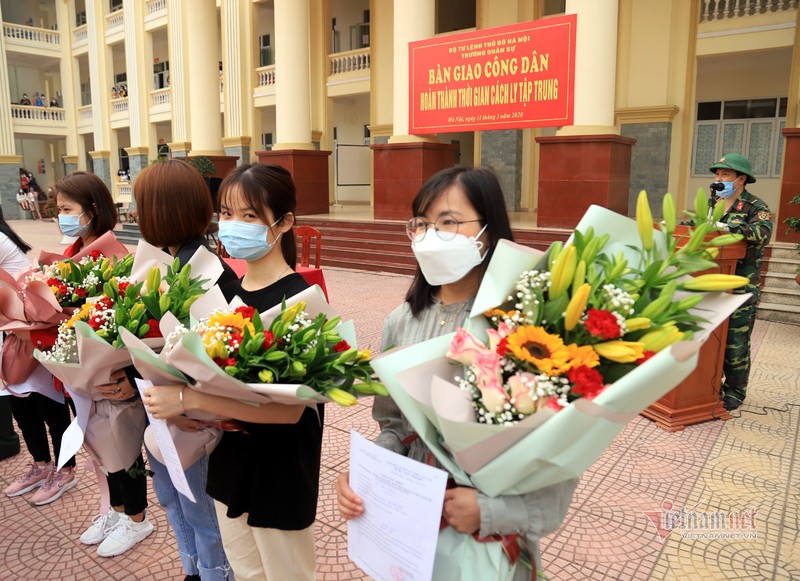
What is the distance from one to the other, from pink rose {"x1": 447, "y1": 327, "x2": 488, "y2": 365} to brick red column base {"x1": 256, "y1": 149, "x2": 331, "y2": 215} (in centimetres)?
1083

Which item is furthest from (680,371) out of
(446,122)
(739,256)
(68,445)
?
(446,122)

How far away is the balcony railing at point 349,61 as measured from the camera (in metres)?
15.1

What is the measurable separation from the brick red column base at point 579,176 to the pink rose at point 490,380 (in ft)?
23.7

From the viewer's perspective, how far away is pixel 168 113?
18.7 meters

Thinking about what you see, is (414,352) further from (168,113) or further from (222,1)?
(168,113)

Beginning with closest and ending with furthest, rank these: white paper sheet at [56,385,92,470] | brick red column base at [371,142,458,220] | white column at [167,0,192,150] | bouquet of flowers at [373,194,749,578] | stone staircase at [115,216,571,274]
→ 1. bouquet of flowers at [373,194,749,578]
2. white paper sheet at [56,385,92,470]
3. stone staircase at [115,216,571,274]
4. brick red column base at [371,142,458,220]
5. white column at [167,0,192,150]

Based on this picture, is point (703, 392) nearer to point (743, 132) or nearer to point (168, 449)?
point (168, 449)

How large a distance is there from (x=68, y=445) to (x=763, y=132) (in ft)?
43.4

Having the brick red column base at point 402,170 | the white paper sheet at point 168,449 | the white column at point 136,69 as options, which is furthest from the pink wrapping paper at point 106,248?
the white column at point 136,69

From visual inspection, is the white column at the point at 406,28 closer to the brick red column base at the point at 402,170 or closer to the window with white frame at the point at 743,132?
the brick red column base at the point at 402,170

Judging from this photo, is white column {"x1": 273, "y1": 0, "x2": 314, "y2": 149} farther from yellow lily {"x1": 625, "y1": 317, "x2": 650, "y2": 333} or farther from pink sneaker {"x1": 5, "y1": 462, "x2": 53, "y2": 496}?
yellow lily {"x1": 625, "y1": 317, "x2": 650, "y2": 333}

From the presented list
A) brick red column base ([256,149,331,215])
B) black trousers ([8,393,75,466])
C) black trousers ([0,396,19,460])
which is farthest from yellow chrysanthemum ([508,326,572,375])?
brick red column base ([256,149,331,215])

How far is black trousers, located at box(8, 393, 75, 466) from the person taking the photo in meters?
2.90

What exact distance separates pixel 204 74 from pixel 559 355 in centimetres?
1444
